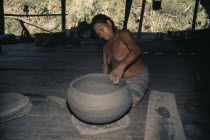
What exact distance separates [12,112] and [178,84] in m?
2.60

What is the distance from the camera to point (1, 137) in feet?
5.50

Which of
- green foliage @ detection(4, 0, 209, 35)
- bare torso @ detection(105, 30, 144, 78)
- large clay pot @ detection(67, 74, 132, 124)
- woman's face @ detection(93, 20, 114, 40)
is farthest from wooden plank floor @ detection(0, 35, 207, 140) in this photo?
green foliage @ detection(4, 0, 209, 35)

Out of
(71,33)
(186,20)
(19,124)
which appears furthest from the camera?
(186,20)

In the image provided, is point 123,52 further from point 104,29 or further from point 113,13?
point 113,13

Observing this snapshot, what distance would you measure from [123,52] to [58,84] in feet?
4.63

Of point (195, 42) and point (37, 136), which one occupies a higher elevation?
point (195, 42)

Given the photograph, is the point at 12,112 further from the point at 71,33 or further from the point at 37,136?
the point at 71,33

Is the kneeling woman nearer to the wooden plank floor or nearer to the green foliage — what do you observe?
the wooden plank floor

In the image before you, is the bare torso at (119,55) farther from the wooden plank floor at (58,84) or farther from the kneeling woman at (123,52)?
the wooden plank floor at (58,84)

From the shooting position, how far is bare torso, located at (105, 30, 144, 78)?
220 cm

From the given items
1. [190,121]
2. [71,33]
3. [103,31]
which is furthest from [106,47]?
[71,33]

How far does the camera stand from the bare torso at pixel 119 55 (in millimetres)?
2197

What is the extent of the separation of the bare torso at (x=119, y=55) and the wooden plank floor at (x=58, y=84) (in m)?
0.46

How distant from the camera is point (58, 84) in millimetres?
3027
